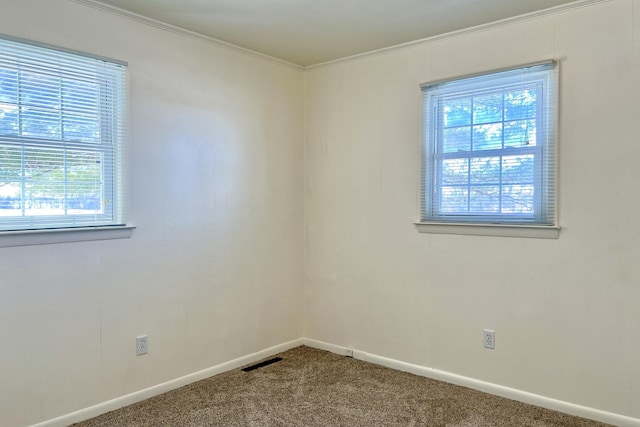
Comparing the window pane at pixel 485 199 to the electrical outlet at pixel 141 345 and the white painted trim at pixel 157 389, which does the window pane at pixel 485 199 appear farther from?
the electrical outlet at pixel 141 345

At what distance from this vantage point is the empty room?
2.60 m

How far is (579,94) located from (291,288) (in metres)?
2.54

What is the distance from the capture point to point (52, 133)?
258cm

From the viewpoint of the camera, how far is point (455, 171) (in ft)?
10.6

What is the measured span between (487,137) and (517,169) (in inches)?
11.3

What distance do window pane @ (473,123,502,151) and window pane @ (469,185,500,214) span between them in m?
0.26

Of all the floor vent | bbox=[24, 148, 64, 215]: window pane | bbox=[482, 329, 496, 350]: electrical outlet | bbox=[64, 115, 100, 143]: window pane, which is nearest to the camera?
bbox=[24, 148, 64, 215]: window pane

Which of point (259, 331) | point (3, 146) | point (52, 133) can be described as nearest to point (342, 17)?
point (52, 133)

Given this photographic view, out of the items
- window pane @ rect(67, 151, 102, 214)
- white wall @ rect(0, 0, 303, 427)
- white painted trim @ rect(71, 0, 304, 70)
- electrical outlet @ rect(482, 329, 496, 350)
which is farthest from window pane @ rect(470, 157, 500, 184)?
window pane @ rect(67, 151, 102, 214)

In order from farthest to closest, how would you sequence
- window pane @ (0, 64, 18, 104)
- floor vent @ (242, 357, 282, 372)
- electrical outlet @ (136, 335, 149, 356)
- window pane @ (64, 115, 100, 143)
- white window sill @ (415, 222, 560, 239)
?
floor vent @ (242, 357, 282, 372), electrical outlet @ (136, 335, 149, 356), white window sill @ (415, 222, 560, 239), window pane @ (64, 115, 100, 143), window pane @ (0, 64, 18, 104)

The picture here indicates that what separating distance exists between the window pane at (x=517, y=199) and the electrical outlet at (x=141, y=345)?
242 centimetres

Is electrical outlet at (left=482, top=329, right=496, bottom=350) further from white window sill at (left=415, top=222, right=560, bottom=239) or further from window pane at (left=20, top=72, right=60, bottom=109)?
window pane at (left=20, top=72, right=60, bottom=109)

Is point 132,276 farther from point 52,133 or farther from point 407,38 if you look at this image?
point 407,38

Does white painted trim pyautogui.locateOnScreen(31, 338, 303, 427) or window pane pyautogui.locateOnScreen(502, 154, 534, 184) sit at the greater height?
window pane pyautogui.locateOnScreen(502, 154, 534, 184)
